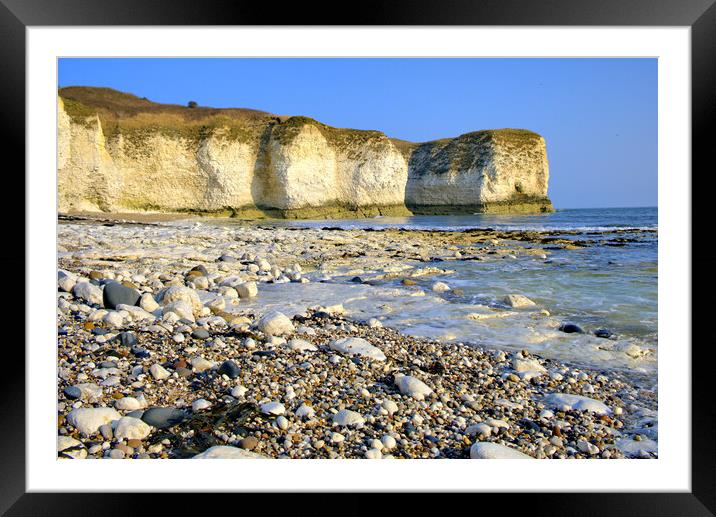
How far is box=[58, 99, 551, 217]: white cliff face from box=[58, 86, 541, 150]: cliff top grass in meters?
0.14

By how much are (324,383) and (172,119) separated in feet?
81.5

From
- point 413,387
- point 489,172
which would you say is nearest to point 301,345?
Answer: point 413,387

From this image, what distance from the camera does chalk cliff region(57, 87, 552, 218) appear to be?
21172mm

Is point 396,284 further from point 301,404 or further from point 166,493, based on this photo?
point 166,493

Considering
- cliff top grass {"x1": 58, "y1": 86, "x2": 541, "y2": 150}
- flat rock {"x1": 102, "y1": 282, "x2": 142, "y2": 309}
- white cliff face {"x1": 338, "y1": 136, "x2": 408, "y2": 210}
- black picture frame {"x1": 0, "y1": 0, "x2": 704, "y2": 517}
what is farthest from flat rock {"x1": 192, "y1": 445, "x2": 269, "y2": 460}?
white cliff face {"x1": 338, "y1": 136, "x2": 408, "y2": 210}

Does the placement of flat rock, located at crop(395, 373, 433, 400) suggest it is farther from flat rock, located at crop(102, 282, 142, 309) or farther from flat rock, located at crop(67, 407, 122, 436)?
flat rock, located at crop(102, 282, 142, 309)

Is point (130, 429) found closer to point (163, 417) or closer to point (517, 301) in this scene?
point (163, 417)

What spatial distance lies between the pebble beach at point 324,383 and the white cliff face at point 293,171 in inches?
782
